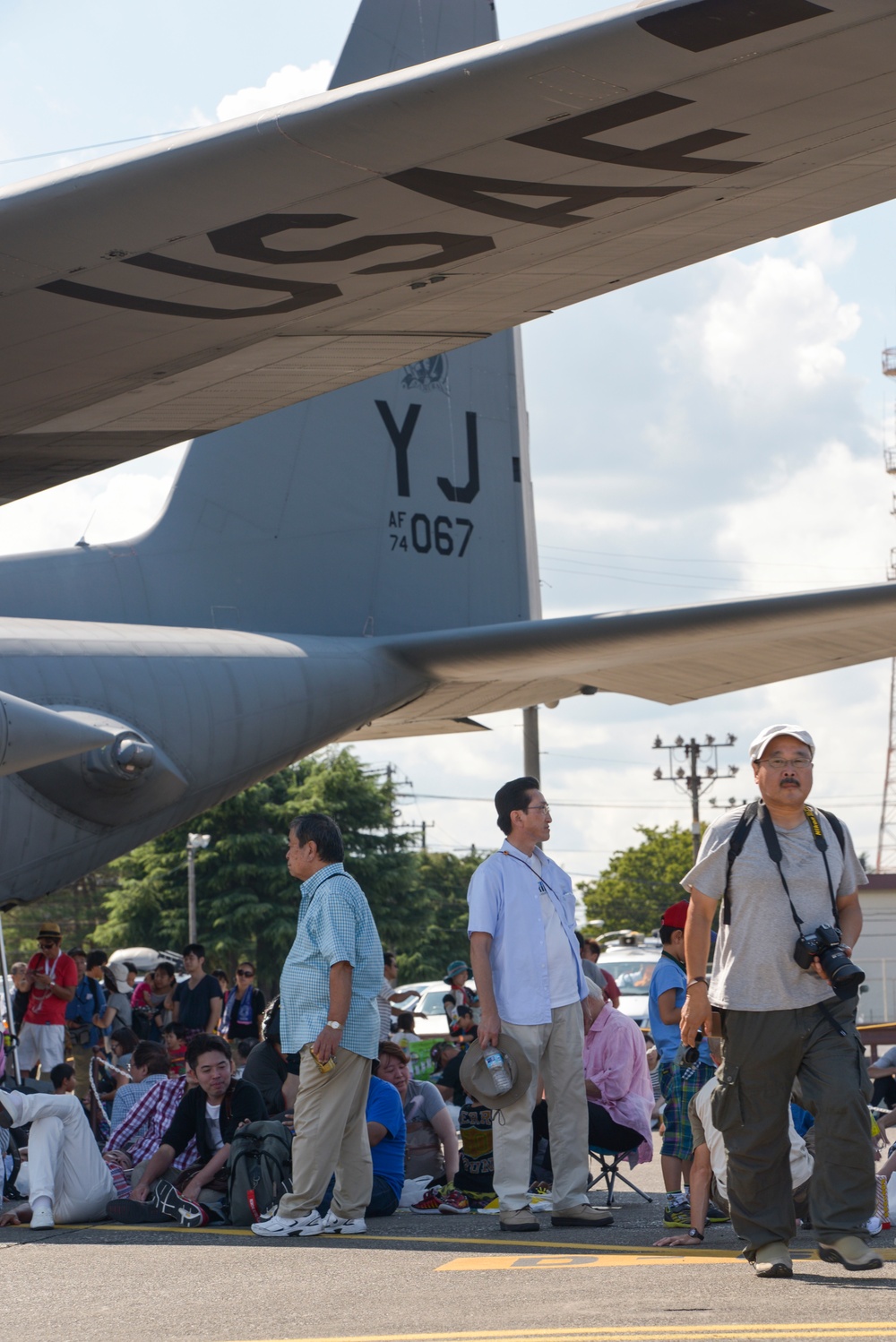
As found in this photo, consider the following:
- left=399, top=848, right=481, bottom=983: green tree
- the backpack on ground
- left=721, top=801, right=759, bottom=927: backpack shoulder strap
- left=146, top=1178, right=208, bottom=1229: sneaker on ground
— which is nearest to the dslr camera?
left=721, top=801, right=759, bottom=927: backpack shoulder strap

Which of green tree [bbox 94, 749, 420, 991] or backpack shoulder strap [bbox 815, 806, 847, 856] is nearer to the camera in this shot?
A: backpack shoulder strap [bbox 815, 806, 847, 856]

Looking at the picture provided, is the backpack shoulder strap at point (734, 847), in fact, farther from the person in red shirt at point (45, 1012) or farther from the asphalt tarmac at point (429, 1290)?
the person in red shirt at point (45, 1012)

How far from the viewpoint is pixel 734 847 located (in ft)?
16.2

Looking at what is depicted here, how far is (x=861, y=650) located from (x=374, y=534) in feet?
14.7

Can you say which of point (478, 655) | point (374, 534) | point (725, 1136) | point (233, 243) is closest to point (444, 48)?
point (374, 534)

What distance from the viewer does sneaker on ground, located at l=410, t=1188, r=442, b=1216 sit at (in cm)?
719

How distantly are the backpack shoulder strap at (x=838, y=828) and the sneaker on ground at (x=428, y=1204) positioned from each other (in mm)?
3143

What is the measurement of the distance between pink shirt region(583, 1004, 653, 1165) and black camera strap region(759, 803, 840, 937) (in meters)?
2.88

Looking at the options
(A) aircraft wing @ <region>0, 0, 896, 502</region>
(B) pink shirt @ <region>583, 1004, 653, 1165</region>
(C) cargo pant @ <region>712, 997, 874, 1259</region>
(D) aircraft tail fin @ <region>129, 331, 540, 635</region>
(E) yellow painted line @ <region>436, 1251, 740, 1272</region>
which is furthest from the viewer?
(D) aircraft tail fin @ <region>129, 331, 540, 635</region>

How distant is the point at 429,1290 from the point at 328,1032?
163cm

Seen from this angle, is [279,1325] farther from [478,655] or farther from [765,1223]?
[478,655]

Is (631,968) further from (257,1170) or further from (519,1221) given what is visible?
(519,1221)

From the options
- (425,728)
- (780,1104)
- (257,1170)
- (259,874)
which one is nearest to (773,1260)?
(780,1104)

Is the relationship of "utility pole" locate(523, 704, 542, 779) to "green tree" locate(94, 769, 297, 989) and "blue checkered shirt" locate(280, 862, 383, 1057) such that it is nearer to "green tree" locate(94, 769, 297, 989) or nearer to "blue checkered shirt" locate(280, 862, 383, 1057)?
"green tree" locate(94, 769, 297, 989)
